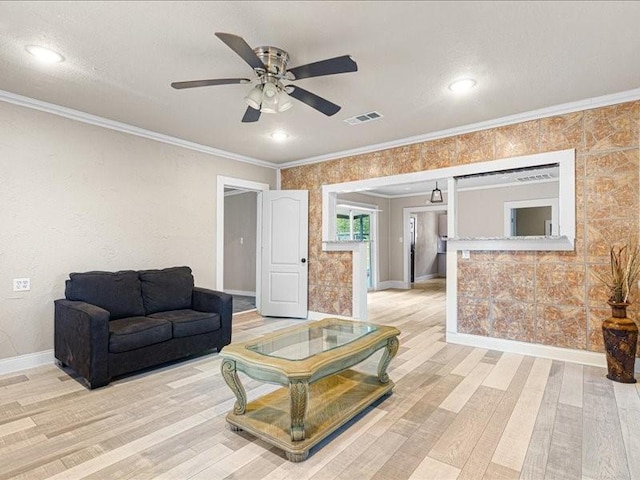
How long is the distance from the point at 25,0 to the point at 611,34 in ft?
11.8

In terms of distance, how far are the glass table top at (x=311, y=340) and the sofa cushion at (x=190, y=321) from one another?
3.91ft

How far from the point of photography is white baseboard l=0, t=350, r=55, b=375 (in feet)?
10.1

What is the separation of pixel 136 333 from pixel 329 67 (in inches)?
104

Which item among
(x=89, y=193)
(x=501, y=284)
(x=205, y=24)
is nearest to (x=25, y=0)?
(x=205, y=24)

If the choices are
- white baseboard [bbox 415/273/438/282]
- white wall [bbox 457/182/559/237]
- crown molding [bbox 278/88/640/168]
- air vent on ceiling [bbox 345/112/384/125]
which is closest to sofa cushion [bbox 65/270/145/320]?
air vent on ceiling [bbox 345/112/384/125]

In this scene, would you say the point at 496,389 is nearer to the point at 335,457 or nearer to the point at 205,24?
the point at 335,457

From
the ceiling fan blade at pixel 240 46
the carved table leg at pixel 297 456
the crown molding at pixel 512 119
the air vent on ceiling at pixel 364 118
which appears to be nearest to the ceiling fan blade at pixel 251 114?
the ceiling fan blade at pixel 240 46

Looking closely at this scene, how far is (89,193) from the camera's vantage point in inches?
144

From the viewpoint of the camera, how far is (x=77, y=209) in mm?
3555

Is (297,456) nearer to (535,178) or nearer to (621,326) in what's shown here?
(621,326)

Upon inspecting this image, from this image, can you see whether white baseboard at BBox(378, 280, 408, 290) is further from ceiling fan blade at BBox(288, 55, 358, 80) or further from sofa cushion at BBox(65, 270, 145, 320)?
ceiling fan blade at BBox(288, 55, 358, 80)

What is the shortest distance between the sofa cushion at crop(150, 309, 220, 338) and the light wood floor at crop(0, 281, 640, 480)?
332 millimetres

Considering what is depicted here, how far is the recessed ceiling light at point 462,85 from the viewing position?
2.86 meters

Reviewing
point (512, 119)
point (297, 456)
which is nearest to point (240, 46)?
point (297, 456)
